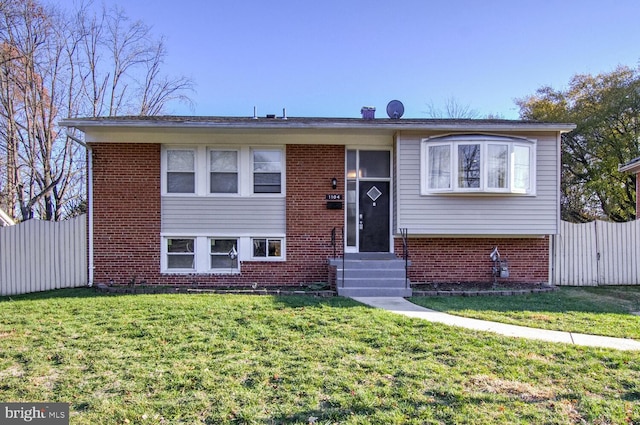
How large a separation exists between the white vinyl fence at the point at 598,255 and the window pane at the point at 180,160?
30.0 feet

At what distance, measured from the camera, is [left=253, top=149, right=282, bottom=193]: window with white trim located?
368 inches

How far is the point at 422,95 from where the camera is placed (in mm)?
23766

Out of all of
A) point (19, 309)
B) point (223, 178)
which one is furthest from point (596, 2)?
point (19, 309)

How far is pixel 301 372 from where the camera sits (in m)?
3.72

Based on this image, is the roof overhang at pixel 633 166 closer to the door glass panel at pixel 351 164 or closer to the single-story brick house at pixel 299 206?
the single-story brick house at pixel 299 206

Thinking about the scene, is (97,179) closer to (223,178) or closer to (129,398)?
(223,178)

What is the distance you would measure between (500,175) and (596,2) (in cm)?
761

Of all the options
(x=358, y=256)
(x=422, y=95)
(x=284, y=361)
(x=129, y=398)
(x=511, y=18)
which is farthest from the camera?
(x=422, y=95)

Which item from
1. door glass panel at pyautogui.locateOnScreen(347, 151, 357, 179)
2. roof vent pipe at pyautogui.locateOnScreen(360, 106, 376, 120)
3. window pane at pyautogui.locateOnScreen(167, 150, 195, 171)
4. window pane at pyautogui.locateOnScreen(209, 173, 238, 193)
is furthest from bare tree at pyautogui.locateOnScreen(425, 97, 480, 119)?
window pane at pyautogui.locateOnScreen(167, 150, 195, 171)

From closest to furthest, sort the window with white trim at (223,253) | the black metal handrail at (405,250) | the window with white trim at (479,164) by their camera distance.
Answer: the black metal handrail at (405,250), the window with white trim at (479,164), the window with white trim at (223,253)

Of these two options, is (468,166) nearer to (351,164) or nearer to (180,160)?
(351,164)

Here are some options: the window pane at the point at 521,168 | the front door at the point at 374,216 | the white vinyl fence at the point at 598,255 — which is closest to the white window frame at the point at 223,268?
the front door at the point at 374,216

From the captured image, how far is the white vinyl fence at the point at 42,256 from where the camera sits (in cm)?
861

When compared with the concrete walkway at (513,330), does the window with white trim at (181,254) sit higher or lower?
higher
